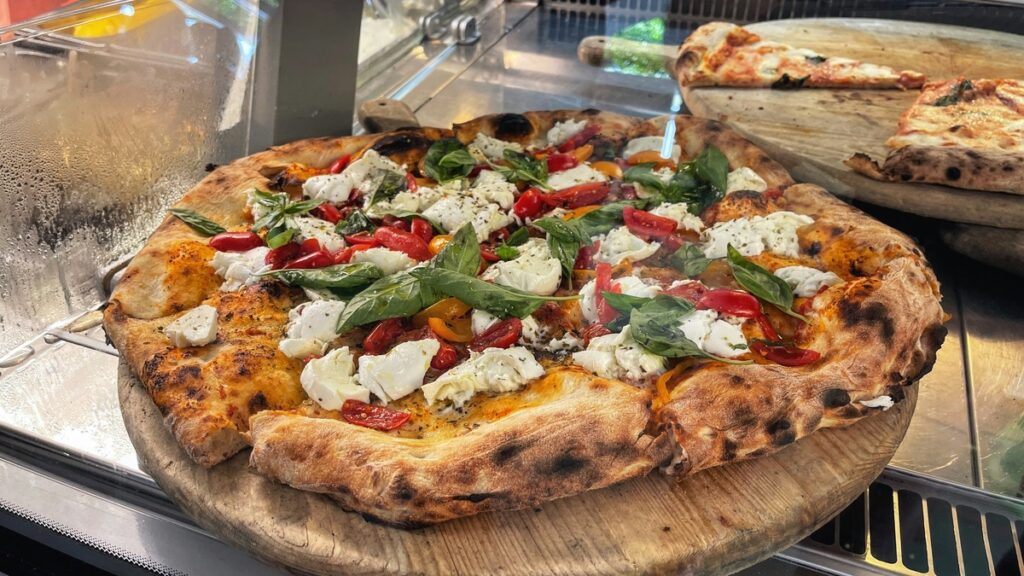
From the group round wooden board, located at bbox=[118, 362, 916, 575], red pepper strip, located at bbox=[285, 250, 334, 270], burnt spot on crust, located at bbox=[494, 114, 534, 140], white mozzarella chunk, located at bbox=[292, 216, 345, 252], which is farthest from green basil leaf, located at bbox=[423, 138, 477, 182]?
round wooden board, located at bbox=[118, 362, 916, 575]

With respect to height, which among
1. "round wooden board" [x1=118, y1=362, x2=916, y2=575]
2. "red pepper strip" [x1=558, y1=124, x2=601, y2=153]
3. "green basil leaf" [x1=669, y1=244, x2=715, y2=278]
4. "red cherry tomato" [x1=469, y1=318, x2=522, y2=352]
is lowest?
"round wooden board" [x1=118, y1=362, x2=916, y2=575]

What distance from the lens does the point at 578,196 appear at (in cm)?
287

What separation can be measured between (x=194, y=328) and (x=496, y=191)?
1137mm

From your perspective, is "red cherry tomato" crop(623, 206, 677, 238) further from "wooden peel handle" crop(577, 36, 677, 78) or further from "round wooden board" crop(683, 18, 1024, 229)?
"wooden peel handle" crop(577, 36, 677, 78)

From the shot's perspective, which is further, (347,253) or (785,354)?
(347,253)

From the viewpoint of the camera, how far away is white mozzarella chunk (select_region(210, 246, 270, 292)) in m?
2.39

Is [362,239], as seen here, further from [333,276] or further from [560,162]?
[560,162]

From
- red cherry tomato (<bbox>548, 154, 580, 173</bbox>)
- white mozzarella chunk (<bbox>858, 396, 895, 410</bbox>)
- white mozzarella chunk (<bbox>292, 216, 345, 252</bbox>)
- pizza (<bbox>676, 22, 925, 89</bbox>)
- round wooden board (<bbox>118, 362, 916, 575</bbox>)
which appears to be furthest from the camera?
pizza (<bbox>676, 22, 925, 89</bbox>)

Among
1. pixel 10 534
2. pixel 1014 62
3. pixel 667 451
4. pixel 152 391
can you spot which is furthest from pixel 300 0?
pixel 1014 62

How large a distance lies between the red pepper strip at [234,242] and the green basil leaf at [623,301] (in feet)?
3.71

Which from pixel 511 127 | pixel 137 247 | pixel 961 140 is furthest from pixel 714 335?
pixel 137 247

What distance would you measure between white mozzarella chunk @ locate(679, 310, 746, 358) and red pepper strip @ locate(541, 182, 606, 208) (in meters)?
0.89

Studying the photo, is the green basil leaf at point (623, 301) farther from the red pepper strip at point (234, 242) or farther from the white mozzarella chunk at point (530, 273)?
the red pepper strip at point (234, 242)

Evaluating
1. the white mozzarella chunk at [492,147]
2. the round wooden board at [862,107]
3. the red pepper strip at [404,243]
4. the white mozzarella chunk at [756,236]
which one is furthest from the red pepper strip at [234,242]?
the round wooden board at [862,107]
